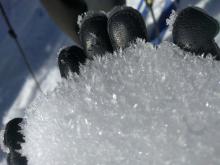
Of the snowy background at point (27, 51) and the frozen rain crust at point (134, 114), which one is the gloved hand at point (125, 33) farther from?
the snowy background at point (27, 51)

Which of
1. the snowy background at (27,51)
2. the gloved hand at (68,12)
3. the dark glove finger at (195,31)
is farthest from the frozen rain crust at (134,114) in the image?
the snowy background at (27,51)

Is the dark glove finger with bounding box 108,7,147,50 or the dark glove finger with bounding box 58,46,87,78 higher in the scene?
the dark glove finger with bounding box 108,7,147,50

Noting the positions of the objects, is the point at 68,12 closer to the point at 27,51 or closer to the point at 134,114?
the point at 27,51

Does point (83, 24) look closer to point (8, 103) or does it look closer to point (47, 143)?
point (47, 143)

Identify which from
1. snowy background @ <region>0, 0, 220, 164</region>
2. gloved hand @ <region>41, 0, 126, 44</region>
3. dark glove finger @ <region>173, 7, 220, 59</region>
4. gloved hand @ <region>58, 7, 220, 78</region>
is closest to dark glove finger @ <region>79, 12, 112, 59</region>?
gloved hand @ <region>58, 7, 220, 78</region>

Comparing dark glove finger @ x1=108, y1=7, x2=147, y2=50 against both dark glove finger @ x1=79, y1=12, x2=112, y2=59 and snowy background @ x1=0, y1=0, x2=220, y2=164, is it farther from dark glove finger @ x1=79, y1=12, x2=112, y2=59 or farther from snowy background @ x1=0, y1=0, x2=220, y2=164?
snowy background @ x1=0, y1=0, x2=220, y2=164

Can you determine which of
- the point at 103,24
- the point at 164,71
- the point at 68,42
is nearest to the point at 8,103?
the point at 68,42
